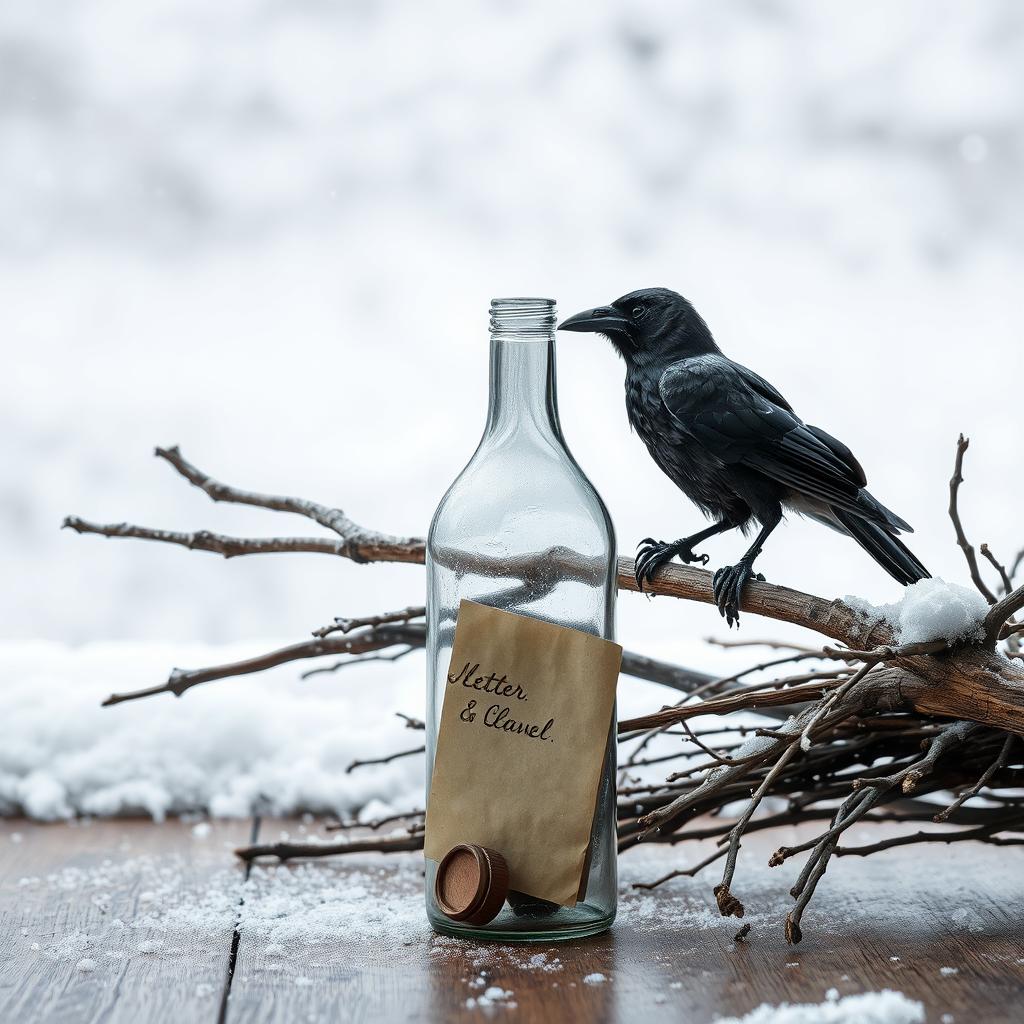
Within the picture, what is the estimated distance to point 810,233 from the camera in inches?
58.6

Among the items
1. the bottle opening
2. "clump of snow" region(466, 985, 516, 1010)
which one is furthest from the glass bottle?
"clump of snow" region(466, 985, 516, 1010)

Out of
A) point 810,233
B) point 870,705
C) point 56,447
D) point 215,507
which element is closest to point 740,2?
point 810,233

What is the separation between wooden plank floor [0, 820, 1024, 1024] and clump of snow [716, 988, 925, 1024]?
18 millimetres

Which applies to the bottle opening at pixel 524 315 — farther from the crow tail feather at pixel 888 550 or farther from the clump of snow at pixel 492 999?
the clump of snow at pixel 492 999

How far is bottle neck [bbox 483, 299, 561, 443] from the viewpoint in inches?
26.6

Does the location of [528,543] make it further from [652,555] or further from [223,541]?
[223,541]

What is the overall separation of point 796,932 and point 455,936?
6.9 inches

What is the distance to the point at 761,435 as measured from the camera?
2.50ft

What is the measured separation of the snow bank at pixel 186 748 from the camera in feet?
3.21

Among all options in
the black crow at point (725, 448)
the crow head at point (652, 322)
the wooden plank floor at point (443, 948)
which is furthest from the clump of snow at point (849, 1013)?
the crow head at point (652, 322)

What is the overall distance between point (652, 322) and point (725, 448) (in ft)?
0.43

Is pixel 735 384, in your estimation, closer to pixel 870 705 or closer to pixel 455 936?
pixel 870 705

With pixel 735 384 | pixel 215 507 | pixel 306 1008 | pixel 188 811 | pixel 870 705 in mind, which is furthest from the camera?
pixel 215 507

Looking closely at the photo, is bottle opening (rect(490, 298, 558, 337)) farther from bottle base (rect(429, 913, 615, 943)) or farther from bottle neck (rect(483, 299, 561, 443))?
bottle base (rect(429, 913, 615, 943))
